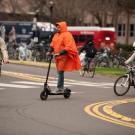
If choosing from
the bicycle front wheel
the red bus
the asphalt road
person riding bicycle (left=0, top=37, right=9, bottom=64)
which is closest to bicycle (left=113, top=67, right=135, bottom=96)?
the bicycle front wheel

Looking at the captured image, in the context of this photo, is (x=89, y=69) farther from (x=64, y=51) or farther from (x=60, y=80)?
(x=64, y=51)

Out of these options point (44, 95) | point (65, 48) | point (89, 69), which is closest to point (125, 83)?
point (65, 48)

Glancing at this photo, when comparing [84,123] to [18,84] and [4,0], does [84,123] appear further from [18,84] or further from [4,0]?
[4,0]

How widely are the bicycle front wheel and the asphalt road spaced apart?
0.17 m

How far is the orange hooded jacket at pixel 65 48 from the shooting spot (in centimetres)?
1553

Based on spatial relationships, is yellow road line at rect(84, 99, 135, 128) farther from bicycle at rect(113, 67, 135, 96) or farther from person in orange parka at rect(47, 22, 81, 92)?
bicycle at rect(113, 67, 135, 96)

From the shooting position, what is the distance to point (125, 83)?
17.2 metres

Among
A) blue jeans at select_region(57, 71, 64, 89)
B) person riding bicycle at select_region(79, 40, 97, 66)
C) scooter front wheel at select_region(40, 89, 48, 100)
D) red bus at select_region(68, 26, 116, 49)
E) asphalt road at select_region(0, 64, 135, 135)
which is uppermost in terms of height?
red bus at select_region(68, 26, 116, 49)

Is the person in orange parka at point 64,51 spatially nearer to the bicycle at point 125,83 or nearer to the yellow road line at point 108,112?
the yellow road line at point 108,112

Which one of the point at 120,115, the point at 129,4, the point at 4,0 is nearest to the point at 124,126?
the point at 120,115

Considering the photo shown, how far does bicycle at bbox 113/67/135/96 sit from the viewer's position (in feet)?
56.4

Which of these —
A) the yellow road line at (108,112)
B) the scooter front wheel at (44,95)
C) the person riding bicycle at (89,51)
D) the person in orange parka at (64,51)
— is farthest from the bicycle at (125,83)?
the person riding bicycle at (89,51)

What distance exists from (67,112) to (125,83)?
4539mm

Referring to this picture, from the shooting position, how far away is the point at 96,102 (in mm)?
15188
